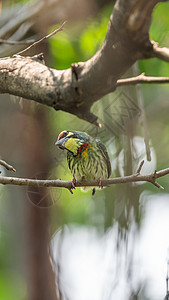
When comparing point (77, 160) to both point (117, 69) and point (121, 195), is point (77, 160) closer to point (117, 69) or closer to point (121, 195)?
point (121, 195)

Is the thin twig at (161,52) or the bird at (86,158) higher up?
the thin twig at (161,52)

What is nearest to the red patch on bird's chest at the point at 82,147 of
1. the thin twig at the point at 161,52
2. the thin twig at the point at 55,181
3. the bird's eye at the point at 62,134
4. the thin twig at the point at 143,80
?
the bird's eye at the point at 62,134

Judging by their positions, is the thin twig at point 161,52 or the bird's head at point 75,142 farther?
the bird's head at point 75,142

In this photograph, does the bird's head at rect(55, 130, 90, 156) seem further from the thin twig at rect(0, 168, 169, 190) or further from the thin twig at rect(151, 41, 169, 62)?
the thin twig at rect(151, 41, 169, 62)

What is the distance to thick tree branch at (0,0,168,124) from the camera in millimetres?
1848

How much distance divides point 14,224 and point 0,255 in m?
0.85

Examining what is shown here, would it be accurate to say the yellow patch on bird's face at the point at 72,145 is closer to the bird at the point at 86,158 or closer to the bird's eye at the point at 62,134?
the bird at the point at 86,158

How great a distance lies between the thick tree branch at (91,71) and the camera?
6.06 ft

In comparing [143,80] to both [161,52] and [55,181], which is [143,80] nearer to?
[161,52]

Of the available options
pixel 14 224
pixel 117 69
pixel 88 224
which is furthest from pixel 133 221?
pixel 14 224

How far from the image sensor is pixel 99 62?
6.81ft

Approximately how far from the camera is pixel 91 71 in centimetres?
213

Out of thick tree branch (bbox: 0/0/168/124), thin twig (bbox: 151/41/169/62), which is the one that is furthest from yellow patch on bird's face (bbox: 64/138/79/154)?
thin twig (bbox: 151/41/169/62)

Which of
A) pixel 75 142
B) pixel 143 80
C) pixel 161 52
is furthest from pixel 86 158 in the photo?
pixel 161 52
